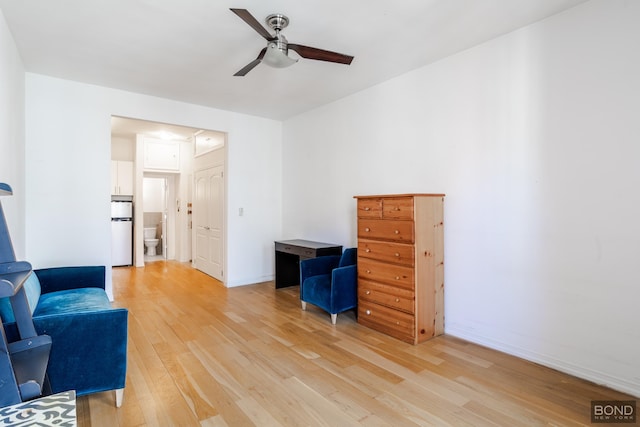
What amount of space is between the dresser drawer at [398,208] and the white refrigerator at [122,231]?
602 centimetres

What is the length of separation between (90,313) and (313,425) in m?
1.51

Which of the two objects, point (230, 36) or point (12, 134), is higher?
point (230, 36)

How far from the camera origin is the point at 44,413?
0.98 metres

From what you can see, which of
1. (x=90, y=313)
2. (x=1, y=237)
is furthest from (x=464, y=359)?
(x=1, y=237)

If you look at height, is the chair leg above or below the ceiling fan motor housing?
below

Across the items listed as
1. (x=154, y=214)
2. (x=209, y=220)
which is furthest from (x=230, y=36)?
(x=154, y=214)

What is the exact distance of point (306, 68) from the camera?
134 inches

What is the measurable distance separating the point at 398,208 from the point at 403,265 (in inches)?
21.1

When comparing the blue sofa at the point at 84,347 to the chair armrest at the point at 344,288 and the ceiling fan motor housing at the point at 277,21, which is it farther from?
the ceiling fan motor housing at the point at 277,21

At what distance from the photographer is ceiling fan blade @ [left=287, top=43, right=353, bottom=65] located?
2.52 meters

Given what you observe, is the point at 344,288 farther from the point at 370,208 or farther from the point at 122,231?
the point at 122,231

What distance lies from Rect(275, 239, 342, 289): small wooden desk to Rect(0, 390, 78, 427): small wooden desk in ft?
10.5

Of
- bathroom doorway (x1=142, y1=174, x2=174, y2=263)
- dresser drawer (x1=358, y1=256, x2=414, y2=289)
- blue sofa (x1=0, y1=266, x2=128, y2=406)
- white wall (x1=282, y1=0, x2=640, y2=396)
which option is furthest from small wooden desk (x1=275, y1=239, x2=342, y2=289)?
bathroom doorway (x1=142, y1=174, x2=174, y2=263)

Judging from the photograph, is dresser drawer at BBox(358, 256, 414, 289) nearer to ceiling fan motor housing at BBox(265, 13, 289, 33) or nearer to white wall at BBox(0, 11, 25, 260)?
ceiling fan motor housing at BBox(265, 13, 289, 33)
